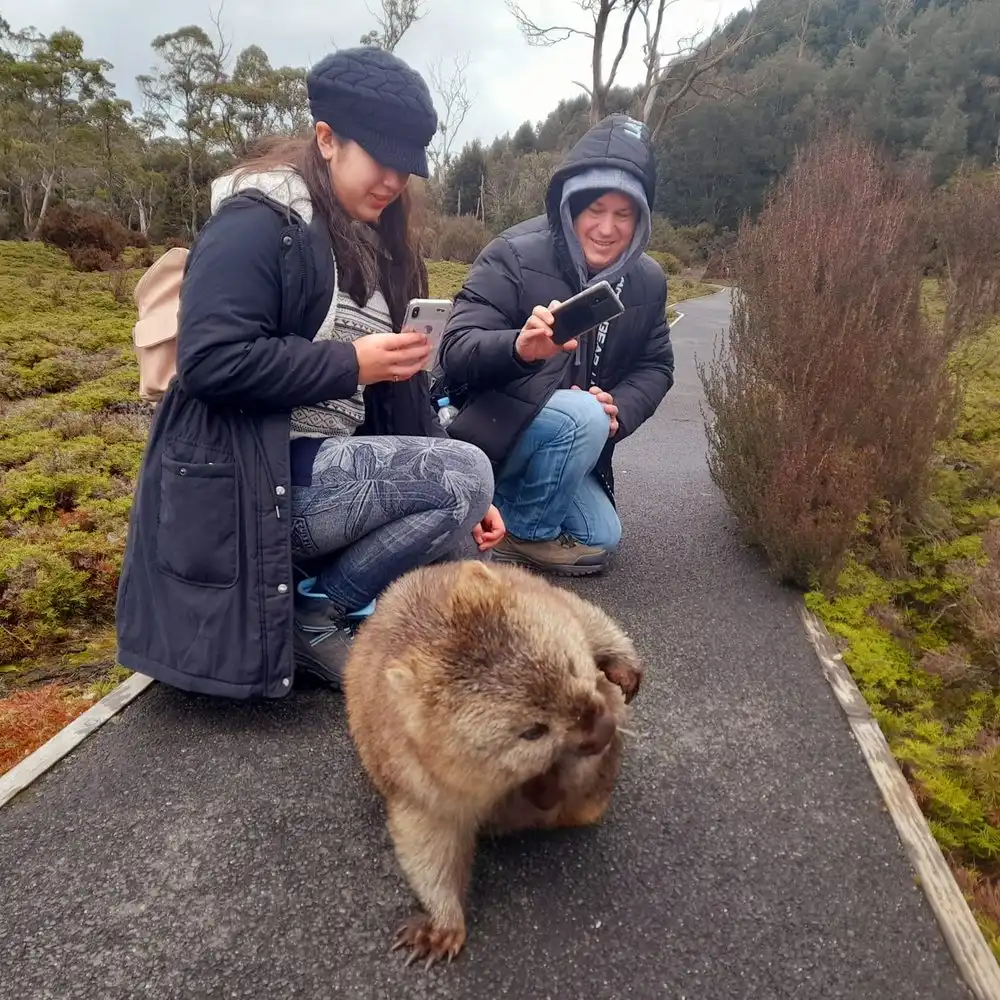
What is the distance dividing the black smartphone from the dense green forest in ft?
43.9

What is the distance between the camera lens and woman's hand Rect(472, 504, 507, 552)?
11.1 feet

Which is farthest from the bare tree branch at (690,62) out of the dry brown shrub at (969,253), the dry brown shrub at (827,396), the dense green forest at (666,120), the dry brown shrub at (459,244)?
the dry brown shrub at (827,396)

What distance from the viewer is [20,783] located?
103 inches

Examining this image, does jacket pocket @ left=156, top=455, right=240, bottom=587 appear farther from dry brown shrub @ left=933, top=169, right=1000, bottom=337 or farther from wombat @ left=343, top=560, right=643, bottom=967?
dry brown shrub @ left=933, top=169, right=1000, bottom=337

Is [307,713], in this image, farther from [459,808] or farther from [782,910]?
[782,910]

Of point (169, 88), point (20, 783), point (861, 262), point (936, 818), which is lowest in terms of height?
point (20, 783)

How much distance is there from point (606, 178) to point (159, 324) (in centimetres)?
230

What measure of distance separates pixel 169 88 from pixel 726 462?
94.0 feet

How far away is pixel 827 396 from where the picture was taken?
4.63 metres

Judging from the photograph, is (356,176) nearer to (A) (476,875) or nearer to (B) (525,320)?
(B) (525,320)

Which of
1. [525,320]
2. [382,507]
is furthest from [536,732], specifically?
[525,320]

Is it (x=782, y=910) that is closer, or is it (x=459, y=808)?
(x=459, y=808)

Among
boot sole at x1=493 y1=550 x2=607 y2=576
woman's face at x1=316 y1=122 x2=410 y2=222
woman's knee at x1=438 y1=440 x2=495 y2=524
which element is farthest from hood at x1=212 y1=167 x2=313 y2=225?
boot sole at x1=493 y1=550 x2=607 y2=576

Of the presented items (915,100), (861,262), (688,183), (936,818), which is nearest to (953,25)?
(915,100)
